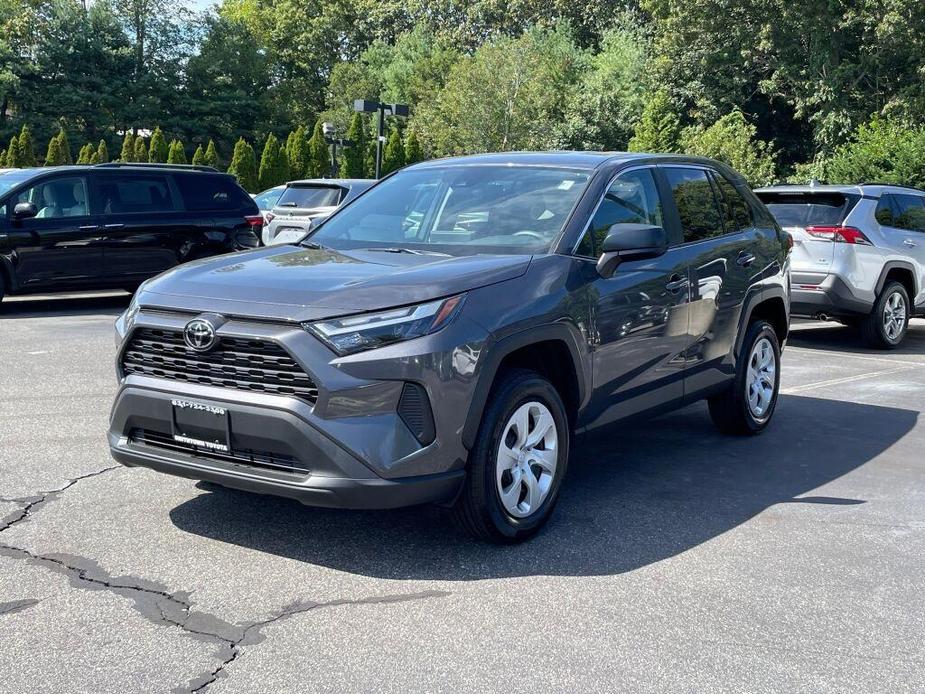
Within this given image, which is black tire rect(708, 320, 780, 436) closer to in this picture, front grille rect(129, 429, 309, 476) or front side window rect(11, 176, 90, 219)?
front grille rect(129, 429, 309, 476)

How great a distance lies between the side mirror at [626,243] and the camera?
17.0 feet

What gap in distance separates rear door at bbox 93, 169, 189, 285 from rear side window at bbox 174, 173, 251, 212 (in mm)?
180

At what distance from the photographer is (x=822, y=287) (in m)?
11.5

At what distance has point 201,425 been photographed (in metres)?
4.41

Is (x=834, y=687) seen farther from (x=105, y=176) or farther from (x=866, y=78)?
(x=866, y=78)

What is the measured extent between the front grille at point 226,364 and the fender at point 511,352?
660mm

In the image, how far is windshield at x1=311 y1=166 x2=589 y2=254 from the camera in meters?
5.36

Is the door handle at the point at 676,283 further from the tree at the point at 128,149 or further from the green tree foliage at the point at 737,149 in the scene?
the tree at the point at 128,149

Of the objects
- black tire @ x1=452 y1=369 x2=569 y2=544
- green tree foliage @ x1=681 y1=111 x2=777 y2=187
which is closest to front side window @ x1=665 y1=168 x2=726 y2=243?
black tire @ x1=452 y1=369 x2=569 y2=544

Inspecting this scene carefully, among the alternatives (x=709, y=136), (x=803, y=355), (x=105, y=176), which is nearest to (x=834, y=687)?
(x=803, y=355)

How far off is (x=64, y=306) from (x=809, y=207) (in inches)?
358

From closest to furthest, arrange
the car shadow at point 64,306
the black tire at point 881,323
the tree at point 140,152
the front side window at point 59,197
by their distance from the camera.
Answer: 1. the black tire at point 881,323
2. the front side window at point 59,197
3. the car shadow at point 64,306
4. the tree at point 140,152

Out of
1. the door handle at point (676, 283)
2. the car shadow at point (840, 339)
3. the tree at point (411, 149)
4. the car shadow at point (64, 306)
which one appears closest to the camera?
the door handle at point (676, 283)

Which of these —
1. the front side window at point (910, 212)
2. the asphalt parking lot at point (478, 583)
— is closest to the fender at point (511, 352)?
the asphalt parking lot at point (478, 583)
